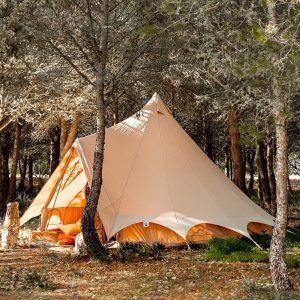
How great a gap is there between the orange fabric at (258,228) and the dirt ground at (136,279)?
217 cm

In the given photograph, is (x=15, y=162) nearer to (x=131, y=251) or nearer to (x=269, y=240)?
(x=131, y=251)

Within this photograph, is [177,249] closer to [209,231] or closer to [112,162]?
[209,231]

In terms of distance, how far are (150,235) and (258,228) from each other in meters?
2.75

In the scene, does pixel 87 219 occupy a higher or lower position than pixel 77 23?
lower

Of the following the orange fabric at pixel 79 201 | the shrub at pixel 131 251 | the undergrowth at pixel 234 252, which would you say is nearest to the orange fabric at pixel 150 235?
the shrub at pixel 131 251

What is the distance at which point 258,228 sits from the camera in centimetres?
1208

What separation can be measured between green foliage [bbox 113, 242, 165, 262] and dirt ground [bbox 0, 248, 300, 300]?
9.3 inches

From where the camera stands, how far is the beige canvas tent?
11250 mm

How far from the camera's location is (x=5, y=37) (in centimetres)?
1013

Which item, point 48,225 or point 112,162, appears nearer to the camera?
point 112,162

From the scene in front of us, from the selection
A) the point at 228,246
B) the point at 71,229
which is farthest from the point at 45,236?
the point at 228,246

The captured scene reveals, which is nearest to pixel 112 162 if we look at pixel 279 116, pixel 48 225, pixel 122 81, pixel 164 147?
pixel 164 147

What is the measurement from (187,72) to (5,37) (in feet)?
14.8

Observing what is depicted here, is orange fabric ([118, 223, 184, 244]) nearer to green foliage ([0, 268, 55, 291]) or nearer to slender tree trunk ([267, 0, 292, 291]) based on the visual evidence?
green foliage ([0, 268, 55, 291])
